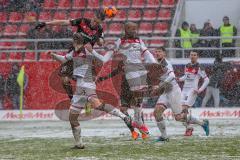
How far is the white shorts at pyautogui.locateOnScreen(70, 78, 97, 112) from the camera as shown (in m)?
13.0

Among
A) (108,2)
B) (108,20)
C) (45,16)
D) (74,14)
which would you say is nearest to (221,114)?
(108,20)

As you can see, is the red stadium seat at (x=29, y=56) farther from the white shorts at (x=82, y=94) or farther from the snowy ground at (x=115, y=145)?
the white shorts at (x=82, y=94)

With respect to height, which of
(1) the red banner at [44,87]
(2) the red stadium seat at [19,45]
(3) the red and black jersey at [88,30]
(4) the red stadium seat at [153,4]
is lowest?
(1) the red banner at [44,87]

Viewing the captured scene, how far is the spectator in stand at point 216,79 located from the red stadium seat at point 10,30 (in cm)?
914

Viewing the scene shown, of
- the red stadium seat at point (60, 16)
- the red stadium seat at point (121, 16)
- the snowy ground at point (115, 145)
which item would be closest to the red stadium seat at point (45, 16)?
the red stadium seat at point (60, 16)

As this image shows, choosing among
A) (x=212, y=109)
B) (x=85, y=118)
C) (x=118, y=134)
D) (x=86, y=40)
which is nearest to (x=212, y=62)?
(x=212, y=109)

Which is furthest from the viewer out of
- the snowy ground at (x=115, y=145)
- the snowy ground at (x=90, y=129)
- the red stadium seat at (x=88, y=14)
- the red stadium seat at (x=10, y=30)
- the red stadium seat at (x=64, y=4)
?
the red stadium seat at (x=64, y=4)

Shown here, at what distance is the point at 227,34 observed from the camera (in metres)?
25.1

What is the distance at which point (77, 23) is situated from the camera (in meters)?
15.7

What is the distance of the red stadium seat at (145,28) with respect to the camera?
2769cm

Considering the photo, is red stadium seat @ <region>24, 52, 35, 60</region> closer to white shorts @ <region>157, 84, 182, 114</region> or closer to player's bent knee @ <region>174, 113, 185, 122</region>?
player's bent knee @ <region>174, 113, 185, 122</region>

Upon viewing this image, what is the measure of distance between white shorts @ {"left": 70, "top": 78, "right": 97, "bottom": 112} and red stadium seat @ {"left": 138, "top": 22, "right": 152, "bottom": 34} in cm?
1466

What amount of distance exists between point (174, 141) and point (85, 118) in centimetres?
822

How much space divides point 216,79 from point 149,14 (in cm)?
602
